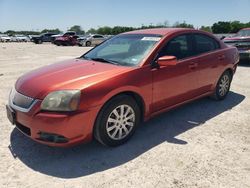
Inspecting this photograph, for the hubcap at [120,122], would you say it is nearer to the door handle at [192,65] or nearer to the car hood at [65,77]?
the car hood at [65,77]

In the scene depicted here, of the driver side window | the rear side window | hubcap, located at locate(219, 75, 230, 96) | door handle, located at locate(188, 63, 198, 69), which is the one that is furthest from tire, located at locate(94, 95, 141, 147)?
hubcap, located at locate(219, 75, 230, 96)

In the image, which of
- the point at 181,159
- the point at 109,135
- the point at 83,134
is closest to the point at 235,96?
the point at 181,159

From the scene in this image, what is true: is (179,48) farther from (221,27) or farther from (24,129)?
(221,27)

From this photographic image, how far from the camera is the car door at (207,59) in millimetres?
4867

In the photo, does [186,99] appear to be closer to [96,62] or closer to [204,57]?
[204,57]

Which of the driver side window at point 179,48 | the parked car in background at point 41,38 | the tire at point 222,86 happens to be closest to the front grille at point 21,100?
the driver side window at point 179,48

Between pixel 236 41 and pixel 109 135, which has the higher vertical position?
pixel 236 41

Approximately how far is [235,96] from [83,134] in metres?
4.23

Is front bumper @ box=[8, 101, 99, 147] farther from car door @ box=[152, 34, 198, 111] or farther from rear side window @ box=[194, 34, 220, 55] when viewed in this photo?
rear side window @ box=[194, 34, 220, 55]

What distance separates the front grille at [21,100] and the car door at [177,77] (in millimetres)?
1763

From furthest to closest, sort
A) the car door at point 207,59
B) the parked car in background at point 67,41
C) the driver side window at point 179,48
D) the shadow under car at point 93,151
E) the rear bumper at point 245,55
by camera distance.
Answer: the parked car in background at point 67,41
the rear bumper at point 245,55
the car door at point 207,59
the driver side window at point 179,48
the shadow under car at point 93,151

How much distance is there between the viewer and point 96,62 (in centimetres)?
420

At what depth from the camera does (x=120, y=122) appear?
144 inches

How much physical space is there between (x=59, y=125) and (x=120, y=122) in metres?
0.89
